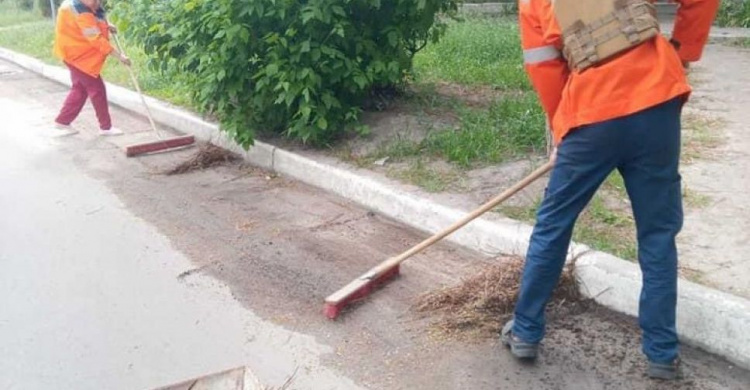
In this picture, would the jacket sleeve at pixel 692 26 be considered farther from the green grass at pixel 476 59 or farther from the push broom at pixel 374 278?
the green grass at pixel 476 59

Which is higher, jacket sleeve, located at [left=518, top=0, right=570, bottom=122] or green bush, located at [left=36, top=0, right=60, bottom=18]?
jacket sleeve, located at [left=518, top=0, right=570, bottom=122]

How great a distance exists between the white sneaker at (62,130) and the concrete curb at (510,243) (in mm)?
1335

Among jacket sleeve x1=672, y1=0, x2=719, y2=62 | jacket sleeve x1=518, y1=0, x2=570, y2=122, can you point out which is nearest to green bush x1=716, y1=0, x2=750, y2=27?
jacket sleeve x1=672, y1=0, x2=719, y2=62

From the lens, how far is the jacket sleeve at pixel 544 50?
10.2 ft

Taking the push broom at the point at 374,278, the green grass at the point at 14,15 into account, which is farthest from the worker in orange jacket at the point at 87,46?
the green grass at the point at 14,15

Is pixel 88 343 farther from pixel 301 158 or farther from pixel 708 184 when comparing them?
pixel 708 184

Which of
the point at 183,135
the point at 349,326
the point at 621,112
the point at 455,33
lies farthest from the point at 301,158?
the point at 455,33

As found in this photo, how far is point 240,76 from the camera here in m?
6.51

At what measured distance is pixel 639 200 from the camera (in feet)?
10.3

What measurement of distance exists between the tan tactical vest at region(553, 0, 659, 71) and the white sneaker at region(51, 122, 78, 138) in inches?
261

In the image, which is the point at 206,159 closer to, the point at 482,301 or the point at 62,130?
the point at 62,130

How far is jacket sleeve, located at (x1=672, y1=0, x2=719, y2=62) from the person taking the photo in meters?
3.14

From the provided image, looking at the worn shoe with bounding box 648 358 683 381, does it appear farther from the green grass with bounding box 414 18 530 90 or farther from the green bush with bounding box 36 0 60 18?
the green bush with bounding box 36 0 60 18

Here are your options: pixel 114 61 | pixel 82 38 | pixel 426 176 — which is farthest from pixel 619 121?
pixel 114 61
